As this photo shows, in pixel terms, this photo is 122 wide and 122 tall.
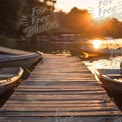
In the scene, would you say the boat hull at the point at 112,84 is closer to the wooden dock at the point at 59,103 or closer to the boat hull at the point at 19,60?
the wooden dock at the point at 59,103

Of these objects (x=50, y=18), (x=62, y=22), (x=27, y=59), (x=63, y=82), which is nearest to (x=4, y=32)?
(x=50, y=18)

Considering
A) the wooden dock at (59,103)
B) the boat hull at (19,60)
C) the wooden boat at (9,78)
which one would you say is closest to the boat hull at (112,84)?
the wooden dock at (59,103)

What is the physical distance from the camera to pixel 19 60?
1430cm

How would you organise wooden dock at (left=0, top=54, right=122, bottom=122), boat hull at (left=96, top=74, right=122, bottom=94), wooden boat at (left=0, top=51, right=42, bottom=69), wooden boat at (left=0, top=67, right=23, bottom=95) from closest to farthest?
wooden dock at (left=0, top=54, right=122, bottom=122) → wooden boat at (left=0, top=67, right=23, bottom=95) → boat hull at (left=96, top=74, right=122, bottom=94) → wooden boat at (left=0, top=51, right=42, bottom=69)

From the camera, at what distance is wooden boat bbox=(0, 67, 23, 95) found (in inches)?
343

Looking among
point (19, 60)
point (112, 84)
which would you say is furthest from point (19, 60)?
point (112, 84)

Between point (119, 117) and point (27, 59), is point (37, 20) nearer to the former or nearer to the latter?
point (27, 59)

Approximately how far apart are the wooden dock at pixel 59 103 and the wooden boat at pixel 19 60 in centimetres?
465

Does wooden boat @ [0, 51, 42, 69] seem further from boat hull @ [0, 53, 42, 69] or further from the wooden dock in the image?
the wooden dock

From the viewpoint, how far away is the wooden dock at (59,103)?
18.7 ft

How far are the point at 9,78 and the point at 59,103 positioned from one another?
347 cm

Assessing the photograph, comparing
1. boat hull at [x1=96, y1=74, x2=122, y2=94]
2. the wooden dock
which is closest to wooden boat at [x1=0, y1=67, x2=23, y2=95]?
the wooden dock

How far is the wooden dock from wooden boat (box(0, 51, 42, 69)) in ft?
15.3

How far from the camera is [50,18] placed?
53000 millimetres
